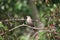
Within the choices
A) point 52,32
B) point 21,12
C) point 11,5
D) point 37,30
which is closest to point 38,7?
point 11,5

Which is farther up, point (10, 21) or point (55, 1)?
point (55, 1)

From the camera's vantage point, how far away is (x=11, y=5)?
470cm

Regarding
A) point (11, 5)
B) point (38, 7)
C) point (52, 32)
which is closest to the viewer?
point (52, 32)

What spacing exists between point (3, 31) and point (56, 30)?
44cm

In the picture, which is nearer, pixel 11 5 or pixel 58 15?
pixel 58 15

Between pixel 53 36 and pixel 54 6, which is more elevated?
pixel 54 6

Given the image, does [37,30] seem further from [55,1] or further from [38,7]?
[38,7]

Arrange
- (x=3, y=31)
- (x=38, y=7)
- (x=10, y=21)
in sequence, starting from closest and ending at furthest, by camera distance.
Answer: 1. (x=3, y=31)
2. (x=10, y=21)
3. (x=38, y=7)

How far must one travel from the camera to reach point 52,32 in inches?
81.4

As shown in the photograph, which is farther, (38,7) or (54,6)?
(38,7)

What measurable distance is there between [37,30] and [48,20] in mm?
134

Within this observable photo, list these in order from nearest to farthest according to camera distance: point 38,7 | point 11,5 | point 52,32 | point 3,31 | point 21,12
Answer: point 52,32, point 3,31, point 38,7, point 11,5, point 21,12

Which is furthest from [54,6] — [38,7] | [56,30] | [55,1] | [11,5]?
[11,5]

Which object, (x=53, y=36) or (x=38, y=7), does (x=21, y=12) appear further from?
(x=53, y=36)
